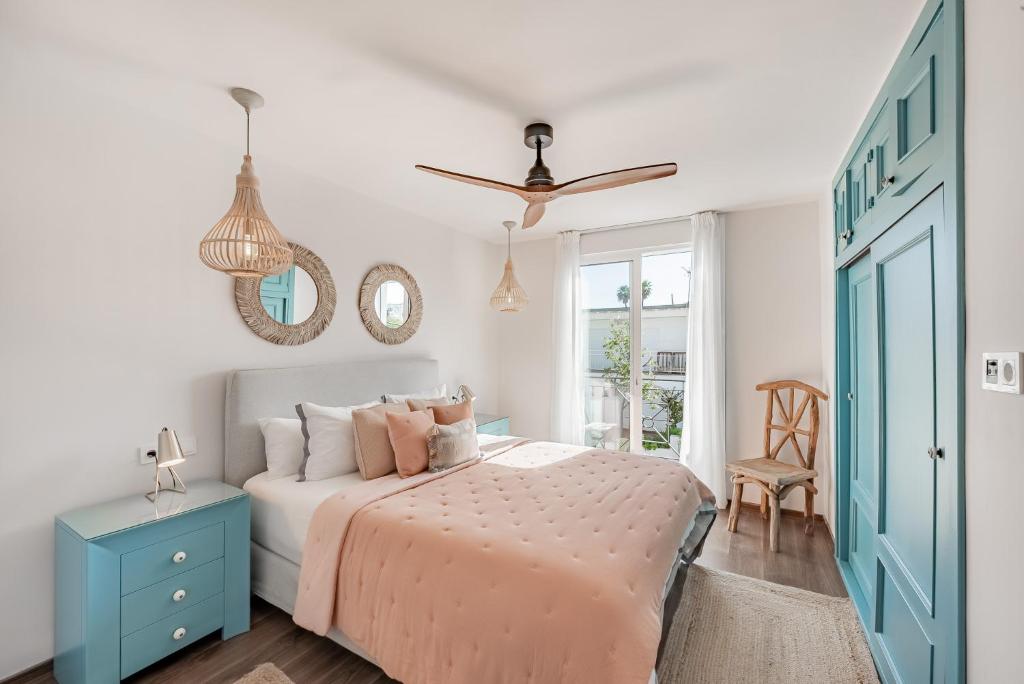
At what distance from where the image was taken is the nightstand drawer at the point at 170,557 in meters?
1.95

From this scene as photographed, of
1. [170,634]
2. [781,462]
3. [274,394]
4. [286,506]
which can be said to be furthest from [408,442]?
[781,462]

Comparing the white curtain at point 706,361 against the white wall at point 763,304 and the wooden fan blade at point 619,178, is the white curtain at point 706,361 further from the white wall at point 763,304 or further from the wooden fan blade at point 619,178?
the wooden fan blade at point 619,178

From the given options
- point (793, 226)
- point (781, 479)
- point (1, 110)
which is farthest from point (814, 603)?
point (1, 110)

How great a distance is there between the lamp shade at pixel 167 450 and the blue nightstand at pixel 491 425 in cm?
238

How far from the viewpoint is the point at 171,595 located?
208cm

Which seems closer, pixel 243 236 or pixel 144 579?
pixel 144 579

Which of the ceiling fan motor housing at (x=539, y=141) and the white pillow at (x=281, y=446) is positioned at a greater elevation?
the ceiling fan motor housing at (x=539, y=141)

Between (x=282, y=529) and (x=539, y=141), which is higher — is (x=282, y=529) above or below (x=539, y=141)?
below

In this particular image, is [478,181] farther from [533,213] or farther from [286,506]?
[286,506]

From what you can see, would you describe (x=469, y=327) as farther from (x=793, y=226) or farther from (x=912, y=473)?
(x=912, y=473)

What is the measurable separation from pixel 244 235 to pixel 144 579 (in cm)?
157

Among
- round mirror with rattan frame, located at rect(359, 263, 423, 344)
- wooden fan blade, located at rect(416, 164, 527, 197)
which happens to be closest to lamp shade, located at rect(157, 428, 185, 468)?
round mirror with rattan frame, located at rect(359, 263, 423, 344)

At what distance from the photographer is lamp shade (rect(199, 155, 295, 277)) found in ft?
6.86

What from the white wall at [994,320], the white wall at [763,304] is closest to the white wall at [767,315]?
the white wall at [763,304]
